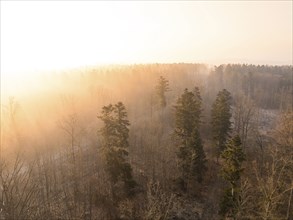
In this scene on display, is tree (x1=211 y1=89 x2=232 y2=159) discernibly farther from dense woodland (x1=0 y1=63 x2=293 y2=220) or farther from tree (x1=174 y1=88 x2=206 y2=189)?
tree (x1=174 y1=88 x2=206 y2=189)

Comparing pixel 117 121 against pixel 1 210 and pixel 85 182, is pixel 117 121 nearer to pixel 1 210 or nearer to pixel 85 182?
pixel 85 182

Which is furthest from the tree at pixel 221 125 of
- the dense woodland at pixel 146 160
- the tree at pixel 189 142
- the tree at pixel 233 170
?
the tree at pixel 233 170

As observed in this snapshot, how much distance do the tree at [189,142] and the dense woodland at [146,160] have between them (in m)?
0.16

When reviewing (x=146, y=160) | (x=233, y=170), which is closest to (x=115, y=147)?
(x=233, y=170)

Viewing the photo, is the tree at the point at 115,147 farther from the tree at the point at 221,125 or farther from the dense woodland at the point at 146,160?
the tree at the point at 221,125

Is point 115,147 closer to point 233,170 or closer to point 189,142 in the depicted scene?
point 189,142

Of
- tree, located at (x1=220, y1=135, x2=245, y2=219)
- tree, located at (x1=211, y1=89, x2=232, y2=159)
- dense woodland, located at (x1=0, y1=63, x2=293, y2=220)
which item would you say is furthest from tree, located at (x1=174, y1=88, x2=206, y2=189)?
tree, located at (x1=220, y1=135, x2=245, y2=219)

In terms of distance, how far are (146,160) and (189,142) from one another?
1458cm

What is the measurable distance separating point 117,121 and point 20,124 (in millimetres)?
39269

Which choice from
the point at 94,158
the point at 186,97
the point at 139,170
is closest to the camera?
the point at 186,97

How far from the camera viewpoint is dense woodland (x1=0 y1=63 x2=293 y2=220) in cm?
3556

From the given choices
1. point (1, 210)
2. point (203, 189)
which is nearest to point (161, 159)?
point (203, 189)

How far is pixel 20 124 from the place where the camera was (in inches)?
2916

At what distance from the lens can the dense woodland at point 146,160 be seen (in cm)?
3556
